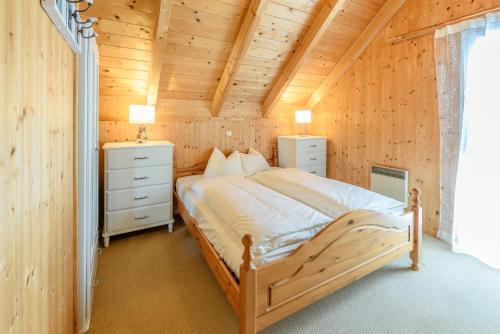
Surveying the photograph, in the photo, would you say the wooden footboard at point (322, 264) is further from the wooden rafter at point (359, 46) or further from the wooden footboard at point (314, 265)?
the wooden rafter at point (359, 46)

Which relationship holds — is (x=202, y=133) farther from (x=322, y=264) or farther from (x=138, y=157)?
(x=322, y=264)

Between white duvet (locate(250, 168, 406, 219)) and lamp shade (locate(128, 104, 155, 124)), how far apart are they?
155cm

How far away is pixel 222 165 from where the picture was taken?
3574mm

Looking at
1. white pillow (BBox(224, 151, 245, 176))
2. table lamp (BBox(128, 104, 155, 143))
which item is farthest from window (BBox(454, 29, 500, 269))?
table lamp (BBox(128, 104, 155, 143))

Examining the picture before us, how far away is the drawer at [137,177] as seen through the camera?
2.81m

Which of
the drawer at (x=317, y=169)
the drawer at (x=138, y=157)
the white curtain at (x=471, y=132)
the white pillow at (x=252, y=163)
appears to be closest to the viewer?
the white curtain at (x=471, y=132)

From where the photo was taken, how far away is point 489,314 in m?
1.87

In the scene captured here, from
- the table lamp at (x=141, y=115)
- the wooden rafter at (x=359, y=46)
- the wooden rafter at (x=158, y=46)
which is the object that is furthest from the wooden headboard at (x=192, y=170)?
the wooden rafter at (x=359, y=46)

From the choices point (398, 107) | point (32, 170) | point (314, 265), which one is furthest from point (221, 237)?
point (398, 107)

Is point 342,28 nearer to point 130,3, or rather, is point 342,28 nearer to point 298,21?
point 298,21

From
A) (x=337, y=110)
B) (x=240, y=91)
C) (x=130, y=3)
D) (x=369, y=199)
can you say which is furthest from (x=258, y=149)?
(x=130, y=3)

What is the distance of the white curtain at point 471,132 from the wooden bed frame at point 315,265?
0.84m

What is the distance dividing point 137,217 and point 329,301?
211 centimetres

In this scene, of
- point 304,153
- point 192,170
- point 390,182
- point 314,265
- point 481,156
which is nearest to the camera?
point 314,265
